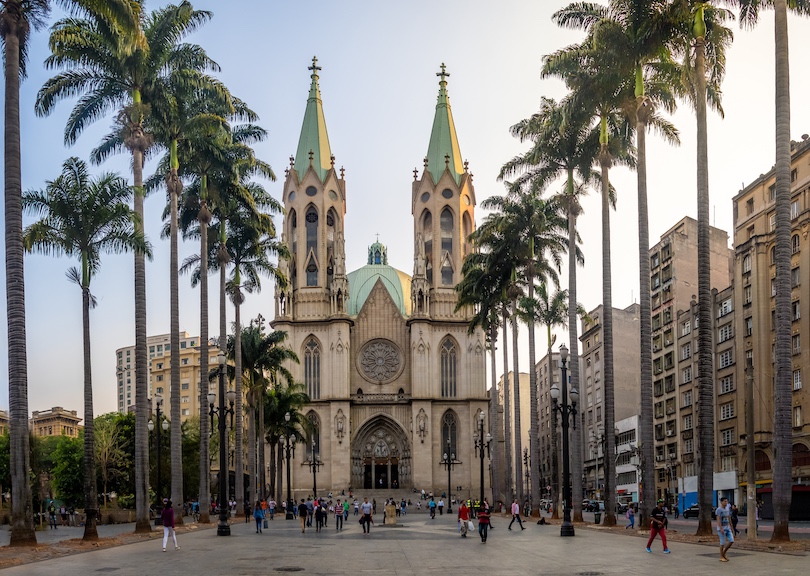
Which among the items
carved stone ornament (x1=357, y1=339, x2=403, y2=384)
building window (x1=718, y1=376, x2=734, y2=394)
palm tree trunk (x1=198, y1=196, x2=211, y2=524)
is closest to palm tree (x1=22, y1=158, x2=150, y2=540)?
palm tree trunk (x1=198, y1=196, x2=211, y2=524)

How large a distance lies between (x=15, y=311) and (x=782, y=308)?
20.0m

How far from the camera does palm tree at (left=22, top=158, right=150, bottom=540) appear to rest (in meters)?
32.9

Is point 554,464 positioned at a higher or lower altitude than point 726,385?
lower

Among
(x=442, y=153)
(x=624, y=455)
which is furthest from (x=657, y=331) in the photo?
(x=442, y=153)

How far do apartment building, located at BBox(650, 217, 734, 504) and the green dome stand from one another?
79.8 ft

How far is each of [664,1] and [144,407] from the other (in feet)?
74.4

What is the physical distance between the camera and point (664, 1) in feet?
108

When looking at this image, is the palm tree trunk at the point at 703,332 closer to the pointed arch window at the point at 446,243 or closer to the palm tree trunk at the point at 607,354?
the palm tree trunk at the point at 607,354

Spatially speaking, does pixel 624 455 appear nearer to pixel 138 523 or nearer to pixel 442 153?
pixel 442 153

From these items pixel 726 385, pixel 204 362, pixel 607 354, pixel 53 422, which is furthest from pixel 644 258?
pixel 53 422

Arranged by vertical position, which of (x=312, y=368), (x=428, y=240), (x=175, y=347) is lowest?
(x=312, y=368)

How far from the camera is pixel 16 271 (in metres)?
25.8

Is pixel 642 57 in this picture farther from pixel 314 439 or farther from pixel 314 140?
pixel 314 140

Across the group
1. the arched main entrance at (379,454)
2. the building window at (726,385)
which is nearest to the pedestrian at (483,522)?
the building window at (726,385)
